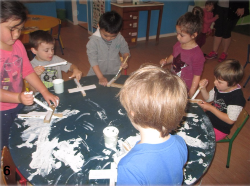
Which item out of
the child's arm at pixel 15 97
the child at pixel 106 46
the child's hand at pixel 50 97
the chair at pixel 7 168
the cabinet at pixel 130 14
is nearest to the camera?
the chair at pixel 7 168

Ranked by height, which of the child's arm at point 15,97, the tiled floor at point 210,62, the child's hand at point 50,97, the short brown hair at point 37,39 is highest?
the short brown hair at point 37,39

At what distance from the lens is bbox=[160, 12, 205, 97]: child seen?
1706 millimetres

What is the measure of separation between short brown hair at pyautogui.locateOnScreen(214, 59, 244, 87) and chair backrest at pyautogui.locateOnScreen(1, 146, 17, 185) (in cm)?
151

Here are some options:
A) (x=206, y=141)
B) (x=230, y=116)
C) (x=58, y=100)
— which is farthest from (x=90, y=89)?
(x=230, y=116)

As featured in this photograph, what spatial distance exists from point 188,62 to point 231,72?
463mm

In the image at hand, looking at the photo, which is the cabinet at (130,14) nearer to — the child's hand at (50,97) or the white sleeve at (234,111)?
the child's hand at (50,97)

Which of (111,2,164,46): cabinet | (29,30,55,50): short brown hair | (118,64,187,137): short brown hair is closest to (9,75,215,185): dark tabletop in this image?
(118,64,187,137): short brown hair

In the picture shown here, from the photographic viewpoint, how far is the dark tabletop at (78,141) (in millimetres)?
912

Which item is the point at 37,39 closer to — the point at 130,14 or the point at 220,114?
the point at 220,114

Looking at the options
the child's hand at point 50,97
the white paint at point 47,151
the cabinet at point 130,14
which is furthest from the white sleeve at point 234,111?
the cabinet at point 130,14

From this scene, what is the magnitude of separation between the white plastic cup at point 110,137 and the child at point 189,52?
1.02 metres

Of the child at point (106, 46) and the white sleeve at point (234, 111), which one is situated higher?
the child at point (106, 46)

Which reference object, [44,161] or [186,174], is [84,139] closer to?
[44,161]

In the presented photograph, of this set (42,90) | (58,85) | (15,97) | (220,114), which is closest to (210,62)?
(220,114)
